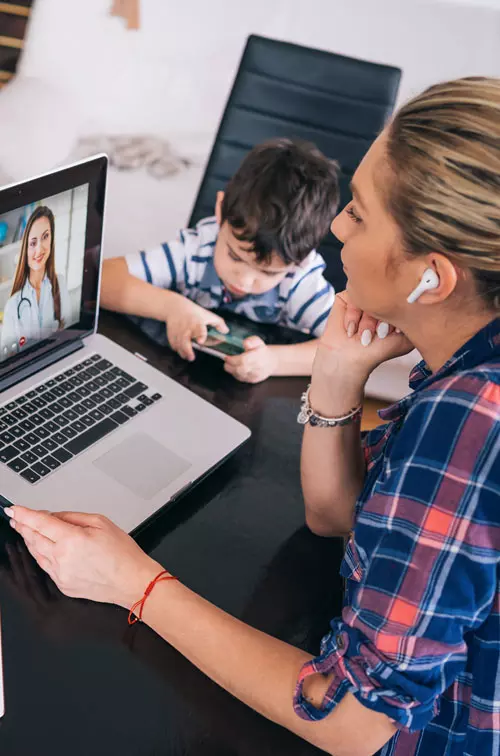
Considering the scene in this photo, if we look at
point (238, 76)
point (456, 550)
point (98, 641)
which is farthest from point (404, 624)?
point (238, 76)

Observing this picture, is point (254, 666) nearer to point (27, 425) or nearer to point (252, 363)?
point (27, 425)

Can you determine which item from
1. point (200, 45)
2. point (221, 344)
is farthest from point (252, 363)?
point (200, 45)

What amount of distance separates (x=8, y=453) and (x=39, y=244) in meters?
0.26

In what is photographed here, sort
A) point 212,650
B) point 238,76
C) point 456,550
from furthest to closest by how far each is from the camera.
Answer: point 238,76 < point 212,650 < point 456,550

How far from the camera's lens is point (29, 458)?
909mm

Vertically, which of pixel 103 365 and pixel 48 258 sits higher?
pixel 48 258

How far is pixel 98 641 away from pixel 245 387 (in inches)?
20.3

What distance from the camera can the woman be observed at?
0.65m

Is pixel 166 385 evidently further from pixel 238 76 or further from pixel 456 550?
pixel 238 76

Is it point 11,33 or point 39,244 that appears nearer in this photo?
point 39,244

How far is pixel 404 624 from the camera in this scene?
0.65 m

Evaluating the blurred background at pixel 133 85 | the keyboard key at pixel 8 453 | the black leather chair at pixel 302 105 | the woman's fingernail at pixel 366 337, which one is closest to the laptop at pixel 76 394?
the keyboard key at pixel 8 453

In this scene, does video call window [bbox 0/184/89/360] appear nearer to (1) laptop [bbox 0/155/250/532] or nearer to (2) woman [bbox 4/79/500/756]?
(1) laptop [bbox 0/155/250/532]

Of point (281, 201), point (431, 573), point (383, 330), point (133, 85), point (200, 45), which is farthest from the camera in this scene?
point (133, 85)
